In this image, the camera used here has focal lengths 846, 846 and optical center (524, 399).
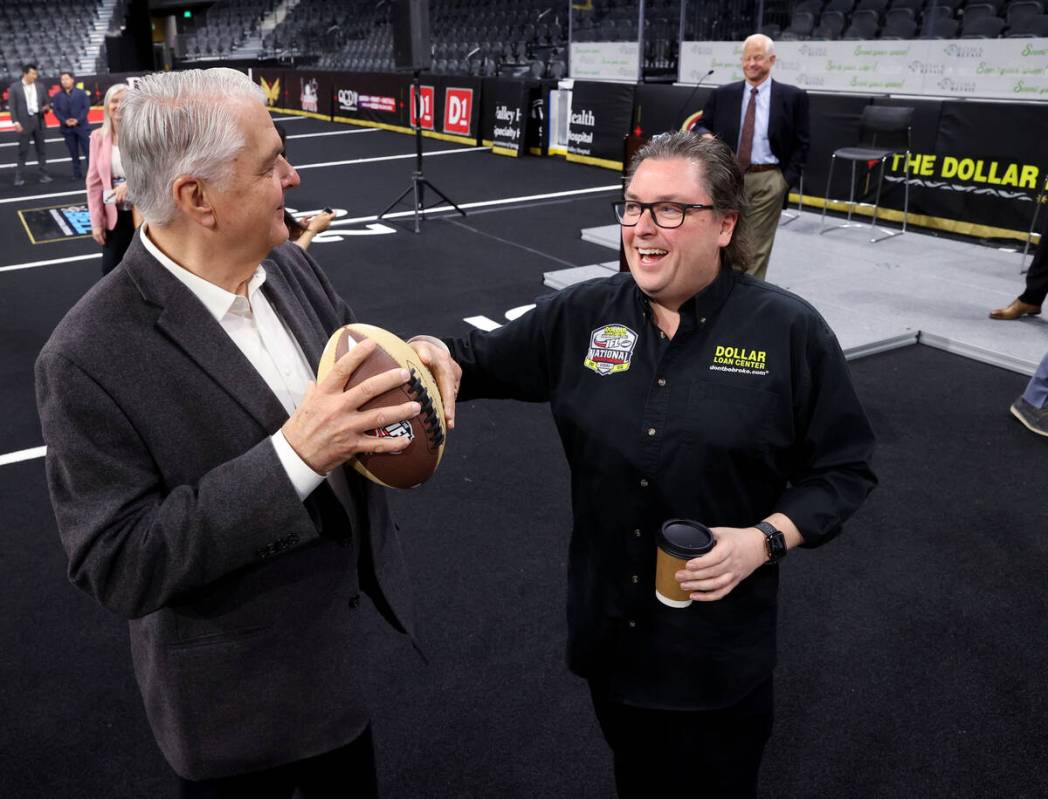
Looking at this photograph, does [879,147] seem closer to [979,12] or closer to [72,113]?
[979,12]

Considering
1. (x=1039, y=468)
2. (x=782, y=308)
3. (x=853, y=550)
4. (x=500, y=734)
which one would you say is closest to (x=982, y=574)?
(x=853, y=550)

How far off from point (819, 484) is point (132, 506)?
124 centimetres

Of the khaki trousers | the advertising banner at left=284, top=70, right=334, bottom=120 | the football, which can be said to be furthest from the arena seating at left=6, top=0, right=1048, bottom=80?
the football

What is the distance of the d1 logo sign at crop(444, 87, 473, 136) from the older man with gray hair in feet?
45.7

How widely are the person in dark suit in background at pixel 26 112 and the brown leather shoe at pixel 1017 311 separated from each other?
41.4 ft

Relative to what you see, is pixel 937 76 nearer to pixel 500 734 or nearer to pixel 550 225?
pixel 550 225

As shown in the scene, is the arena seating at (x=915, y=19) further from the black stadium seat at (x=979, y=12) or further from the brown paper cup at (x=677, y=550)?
the brown paper cup at (x=677, y=550)

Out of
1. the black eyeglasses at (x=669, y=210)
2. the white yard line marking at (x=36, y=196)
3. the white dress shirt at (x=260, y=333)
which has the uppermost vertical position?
the black eyeglasses at (x=669, y=210)

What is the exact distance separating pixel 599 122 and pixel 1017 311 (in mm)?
7869

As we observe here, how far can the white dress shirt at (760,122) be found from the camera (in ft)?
19.0

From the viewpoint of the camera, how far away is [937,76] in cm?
983

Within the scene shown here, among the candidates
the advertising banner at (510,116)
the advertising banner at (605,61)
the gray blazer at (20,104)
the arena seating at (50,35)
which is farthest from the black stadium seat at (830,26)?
the arena seating at (50,35)

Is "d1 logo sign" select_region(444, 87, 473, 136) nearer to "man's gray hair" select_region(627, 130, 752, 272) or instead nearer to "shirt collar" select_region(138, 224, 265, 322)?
"man's gray hair" select_region(627, 130, 752, 272)

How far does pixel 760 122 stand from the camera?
19.1 feet
